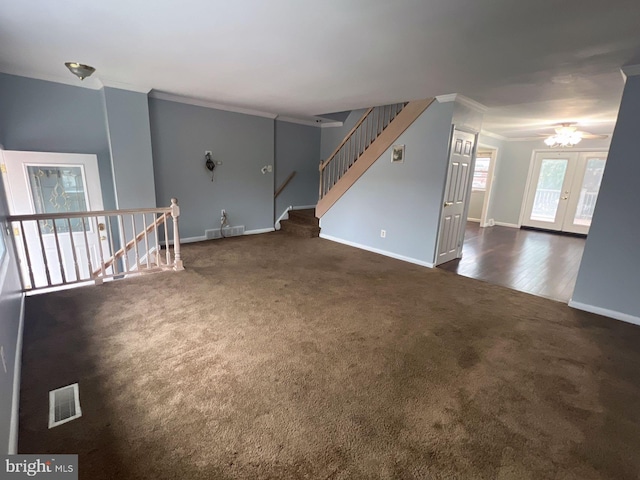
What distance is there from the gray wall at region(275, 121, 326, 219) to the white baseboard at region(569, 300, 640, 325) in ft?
17.5

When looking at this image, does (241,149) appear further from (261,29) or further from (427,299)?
(427,299)

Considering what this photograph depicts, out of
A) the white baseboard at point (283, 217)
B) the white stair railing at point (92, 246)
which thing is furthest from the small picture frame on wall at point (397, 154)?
the white stair railing at point (92, 246)

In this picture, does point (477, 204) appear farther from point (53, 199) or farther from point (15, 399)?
point (15, 399)

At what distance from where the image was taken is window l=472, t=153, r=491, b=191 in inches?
320

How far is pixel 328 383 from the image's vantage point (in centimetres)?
202

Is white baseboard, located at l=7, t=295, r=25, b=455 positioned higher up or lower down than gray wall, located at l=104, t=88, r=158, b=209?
lower down

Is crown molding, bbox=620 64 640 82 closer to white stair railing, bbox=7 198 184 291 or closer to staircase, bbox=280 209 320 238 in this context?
staircase, bbox=280 209 320 238

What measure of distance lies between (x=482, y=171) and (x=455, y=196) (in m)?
4.61

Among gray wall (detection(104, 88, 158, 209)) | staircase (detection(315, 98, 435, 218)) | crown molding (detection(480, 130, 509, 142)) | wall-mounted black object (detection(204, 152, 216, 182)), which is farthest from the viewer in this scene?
crown molding (detection(480, 130, 509, 142))

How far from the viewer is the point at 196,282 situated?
3646 mm

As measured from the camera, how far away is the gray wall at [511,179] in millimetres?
7699

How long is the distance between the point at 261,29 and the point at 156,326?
2595 mm

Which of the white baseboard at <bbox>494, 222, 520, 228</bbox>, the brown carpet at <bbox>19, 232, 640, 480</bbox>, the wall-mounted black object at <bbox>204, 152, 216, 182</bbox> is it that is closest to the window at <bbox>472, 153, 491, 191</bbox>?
the white baseboard at <bbox>494, 222, 520, 228</bbox>

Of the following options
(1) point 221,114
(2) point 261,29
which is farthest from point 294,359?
(1) point 221,114
